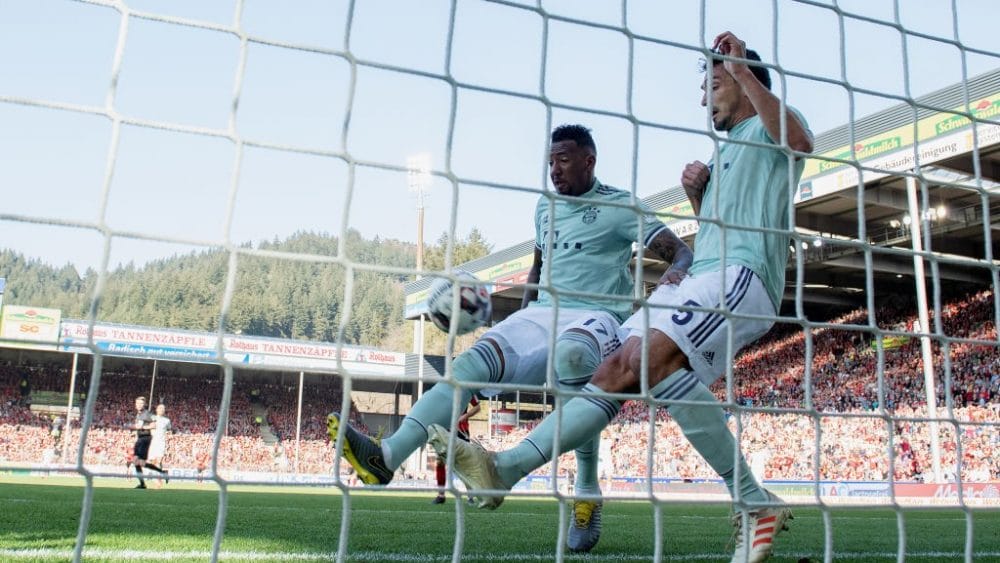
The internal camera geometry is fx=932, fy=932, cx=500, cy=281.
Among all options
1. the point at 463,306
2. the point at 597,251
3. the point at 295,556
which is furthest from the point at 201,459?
the point at 463,306

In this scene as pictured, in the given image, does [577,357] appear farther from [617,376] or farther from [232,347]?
[232,347]

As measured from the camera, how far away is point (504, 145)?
106 inches

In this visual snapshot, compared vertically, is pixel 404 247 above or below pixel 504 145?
above

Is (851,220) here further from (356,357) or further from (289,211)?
(289,211)

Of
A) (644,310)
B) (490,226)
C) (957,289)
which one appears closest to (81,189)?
(490,226)

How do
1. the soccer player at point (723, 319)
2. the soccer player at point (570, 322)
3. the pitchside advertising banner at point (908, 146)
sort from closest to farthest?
the soccer player at point (723, 319), the soccer player at point (570, 322), the pitchside advertising banner at point (908, 146)

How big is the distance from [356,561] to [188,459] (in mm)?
27251

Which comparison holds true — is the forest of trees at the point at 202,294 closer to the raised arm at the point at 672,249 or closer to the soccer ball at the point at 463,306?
the soccer ball at the point at 463,306

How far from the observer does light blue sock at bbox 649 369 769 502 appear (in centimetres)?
301

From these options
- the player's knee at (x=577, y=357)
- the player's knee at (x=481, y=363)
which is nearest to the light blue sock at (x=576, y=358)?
the player's knee at (x=577, y=357)

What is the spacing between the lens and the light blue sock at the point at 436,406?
10.4ft

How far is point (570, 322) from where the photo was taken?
3.83 metres

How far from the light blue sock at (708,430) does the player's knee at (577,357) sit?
1.80 ft

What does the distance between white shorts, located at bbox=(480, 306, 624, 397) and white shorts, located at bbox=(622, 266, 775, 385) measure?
558mm
